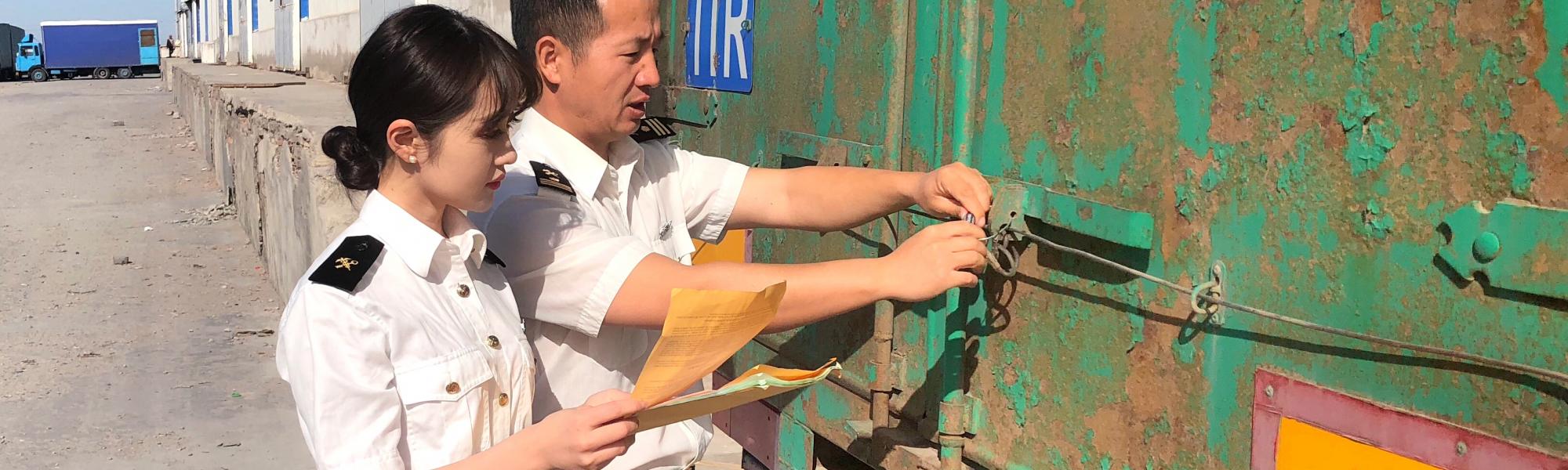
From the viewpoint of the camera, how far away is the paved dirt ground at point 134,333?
454 cm

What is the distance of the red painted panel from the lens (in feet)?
4.20

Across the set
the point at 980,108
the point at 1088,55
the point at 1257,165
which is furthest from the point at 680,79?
the point at 1257,165

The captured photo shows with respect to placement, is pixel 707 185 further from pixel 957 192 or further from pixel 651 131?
pixel 957 192

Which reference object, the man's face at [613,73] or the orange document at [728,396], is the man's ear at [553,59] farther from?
the orange document at [728,396]

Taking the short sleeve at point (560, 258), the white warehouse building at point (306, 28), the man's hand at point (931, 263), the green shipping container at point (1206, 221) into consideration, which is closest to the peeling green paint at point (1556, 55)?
the green shipping container at point (1206, 221)

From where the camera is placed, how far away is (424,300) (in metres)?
1.61

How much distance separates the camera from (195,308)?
684 cm

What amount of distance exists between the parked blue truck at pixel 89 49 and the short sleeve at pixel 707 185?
46099 millimetres

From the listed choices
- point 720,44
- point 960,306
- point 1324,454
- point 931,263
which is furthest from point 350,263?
point 720,44

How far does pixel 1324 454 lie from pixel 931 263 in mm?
532

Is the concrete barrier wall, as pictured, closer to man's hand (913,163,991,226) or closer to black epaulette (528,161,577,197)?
black epaulette (528,161,577,197)

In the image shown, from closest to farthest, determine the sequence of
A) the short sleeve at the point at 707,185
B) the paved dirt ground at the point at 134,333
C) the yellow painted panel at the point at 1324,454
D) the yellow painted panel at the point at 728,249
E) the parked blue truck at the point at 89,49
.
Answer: the yellow painted panel at the point at 1324,454
the short sleeve at the point at 707,185
the yellow painted panel at the point at 728,249
the paved dirt ground at the point at 134,333
the parked blue truck at the point at 89,49

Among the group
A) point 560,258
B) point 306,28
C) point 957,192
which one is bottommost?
point 560,258

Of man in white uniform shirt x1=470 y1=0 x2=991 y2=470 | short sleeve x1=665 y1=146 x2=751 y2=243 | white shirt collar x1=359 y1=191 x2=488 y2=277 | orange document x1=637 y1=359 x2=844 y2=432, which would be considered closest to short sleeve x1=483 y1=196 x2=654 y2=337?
man in white uniform shirt x1=470 y1=0 x2=991 y2=470
